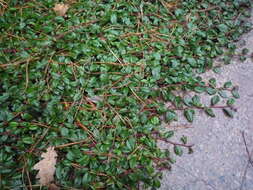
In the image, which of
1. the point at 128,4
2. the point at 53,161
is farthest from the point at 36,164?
the point at 128,4

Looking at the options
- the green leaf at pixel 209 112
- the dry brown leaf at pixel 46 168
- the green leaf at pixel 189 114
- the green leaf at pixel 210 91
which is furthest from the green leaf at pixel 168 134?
the dry brown leaf at pixel 46 168

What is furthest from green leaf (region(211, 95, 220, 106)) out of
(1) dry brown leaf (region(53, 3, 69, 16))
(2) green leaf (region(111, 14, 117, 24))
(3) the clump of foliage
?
(1) dry brown leaf (region(53, 3, 69, 16))

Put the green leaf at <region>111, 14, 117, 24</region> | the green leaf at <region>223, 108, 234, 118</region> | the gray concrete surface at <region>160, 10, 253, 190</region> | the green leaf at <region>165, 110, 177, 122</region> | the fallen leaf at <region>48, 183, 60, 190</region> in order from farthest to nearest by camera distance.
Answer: the green leaf at <region>111, 14, 117, 24</region>, the green leaf at <region>223, 108, 234, 118</region>, the green leaf at <region>165, 110, 177, 122</region>, the gray concrete surface at <region>160, 10, 253, 190</region>, the fallen leaf at <region>48, 183, 60, 190</region>

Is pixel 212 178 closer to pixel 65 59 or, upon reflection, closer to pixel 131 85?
pixel 131 85

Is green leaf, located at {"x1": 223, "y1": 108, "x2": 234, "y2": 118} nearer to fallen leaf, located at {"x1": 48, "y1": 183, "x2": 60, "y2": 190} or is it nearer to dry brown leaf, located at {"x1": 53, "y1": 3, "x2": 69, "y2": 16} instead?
fallen leaf, located at {"x1": 48, "y1": 183, "x2": 60, "y2": 190}

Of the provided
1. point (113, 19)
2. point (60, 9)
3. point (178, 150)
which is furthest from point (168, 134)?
point (60, 9)

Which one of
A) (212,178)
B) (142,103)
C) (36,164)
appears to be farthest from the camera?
(142,103)

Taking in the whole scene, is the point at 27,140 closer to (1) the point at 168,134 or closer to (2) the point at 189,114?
(1) the point at 168,134
